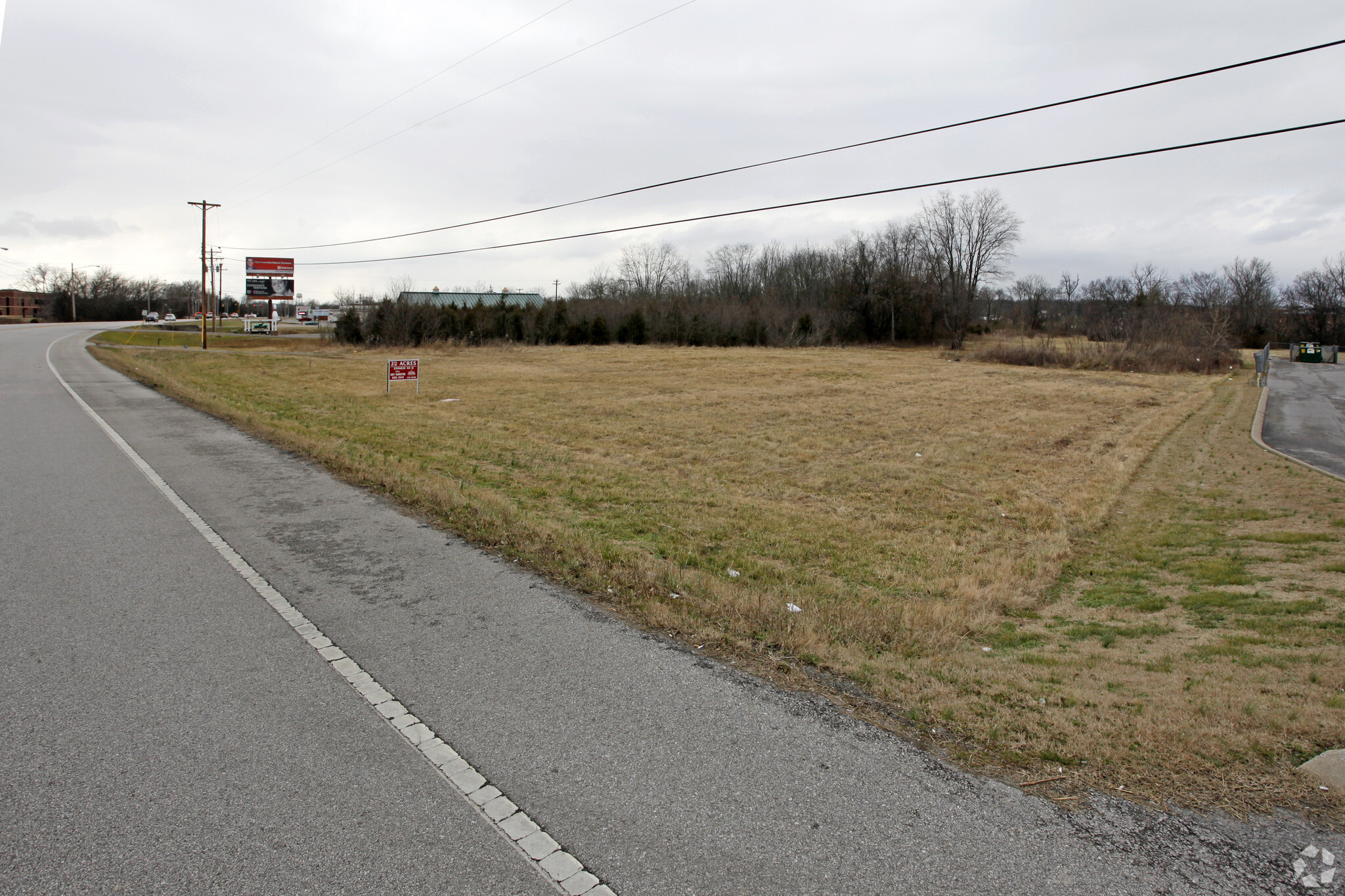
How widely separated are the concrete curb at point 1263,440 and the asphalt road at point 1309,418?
17 centimetres

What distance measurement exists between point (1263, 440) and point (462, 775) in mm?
25105

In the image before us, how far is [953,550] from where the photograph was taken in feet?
33.3

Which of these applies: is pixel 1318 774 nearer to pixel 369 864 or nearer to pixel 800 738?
pixel 800 738

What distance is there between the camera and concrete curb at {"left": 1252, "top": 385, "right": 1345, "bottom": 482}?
1565 centimetres

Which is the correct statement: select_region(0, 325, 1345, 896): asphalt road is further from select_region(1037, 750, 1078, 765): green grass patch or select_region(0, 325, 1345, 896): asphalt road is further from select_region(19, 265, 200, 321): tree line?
select_region(19, 265, 200, 321): tree line

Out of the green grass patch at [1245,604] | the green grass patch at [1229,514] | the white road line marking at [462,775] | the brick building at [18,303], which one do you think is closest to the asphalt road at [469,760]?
the white road line marking at [462,775]

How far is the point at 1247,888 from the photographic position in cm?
293

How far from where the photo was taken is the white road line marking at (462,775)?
3008mm

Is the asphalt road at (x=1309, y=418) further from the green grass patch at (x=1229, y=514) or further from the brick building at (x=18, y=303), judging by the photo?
the brick building at (x=18, y=303)

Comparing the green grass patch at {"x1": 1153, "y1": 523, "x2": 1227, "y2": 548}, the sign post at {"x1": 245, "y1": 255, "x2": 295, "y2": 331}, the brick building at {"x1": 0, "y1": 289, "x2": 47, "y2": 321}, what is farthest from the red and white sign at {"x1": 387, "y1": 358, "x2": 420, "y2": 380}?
the brick building at {"x1": 0, "y1": 289, "x2": 47, "y2": 321}

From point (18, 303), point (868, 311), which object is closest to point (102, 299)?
point (18, 303)

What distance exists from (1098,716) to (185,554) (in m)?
7.61

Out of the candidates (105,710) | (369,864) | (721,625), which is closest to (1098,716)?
(721,625)

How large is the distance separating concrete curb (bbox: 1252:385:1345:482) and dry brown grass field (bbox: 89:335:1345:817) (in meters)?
0.44
